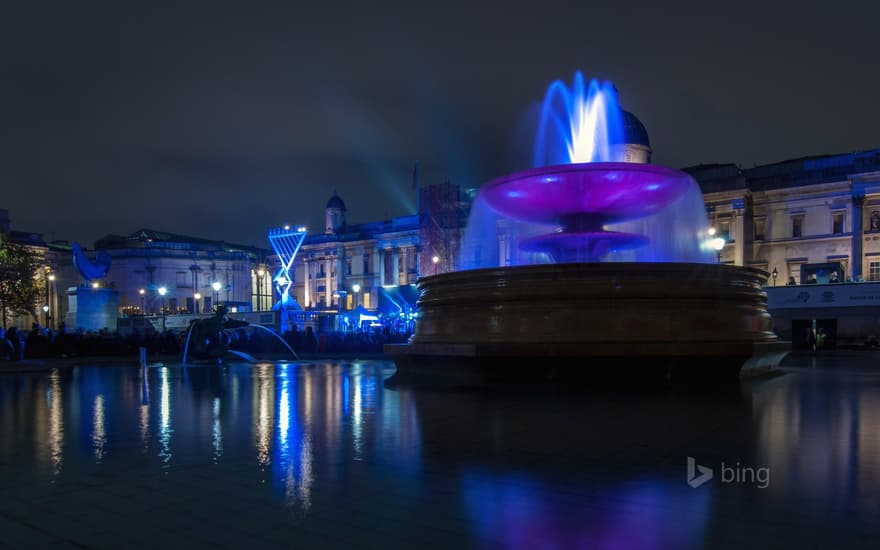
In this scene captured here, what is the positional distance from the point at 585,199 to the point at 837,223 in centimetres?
4100

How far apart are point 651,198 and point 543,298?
466 cm

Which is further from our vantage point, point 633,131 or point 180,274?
point 180,274

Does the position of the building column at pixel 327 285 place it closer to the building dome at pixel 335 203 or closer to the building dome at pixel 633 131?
the building dome at pixel 335 203

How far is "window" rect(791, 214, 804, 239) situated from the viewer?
154ft

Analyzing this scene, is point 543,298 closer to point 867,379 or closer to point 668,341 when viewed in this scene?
point 668,341

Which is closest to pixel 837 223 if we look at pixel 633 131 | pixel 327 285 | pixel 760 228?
pixel 760 228

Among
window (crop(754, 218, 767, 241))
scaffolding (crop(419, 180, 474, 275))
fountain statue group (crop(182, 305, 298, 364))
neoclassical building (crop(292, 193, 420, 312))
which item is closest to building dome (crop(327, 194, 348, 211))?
neoclassical building (crop(292, 193, 420, 312))

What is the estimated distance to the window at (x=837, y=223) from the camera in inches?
1789

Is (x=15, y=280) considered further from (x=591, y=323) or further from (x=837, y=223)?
(x=837, y=223)

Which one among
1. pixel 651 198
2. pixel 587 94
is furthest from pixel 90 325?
pixel 651 198

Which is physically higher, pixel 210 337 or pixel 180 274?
pixel 180 274

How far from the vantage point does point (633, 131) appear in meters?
51.2

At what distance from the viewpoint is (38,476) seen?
414 cm

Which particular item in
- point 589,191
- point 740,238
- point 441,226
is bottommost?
point 589,191
